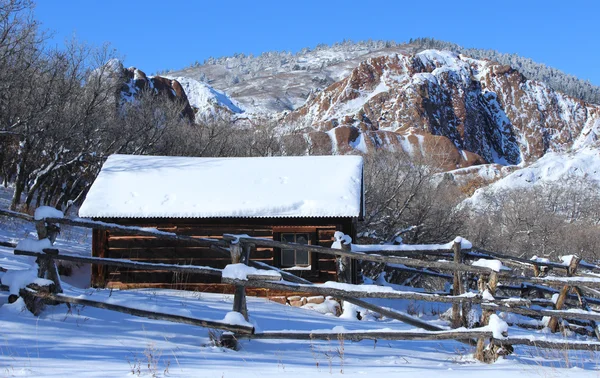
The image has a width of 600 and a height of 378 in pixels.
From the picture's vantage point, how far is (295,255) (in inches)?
552

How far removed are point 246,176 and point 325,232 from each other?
10.0 ft

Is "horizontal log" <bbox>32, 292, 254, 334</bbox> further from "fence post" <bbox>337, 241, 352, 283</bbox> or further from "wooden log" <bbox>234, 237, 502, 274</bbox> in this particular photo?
"fence post" <bbox>337, 241, 352, 283</bbox>

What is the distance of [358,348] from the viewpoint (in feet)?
21.2

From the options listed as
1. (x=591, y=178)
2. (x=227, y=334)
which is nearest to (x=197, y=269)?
(x=227, y=334)

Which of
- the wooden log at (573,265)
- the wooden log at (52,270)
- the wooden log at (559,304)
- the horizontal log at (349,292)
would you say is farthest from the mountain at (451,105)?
the wooden log at (52,270)

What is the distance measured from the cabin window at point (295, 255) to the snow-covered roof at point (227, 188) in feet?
2.74

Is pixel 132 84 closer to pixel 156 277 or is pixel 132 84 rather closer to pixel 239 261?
pixel 156 277

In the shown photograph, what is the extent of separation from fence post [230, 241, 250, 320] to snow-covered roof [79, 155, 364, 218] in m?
6.92

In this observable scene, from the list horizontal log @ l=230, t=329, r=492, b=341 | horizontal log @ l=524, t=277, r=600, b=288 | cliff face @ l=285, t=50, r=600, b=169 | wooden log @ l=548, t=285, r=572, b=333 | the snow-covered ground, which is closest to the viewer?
the snow-covered ground

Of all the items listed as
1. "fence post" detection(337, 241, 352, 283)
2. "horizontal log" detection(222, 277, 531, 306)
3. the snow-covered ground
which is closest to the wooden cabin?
"fence post" detection(337, 241, 352, 283)

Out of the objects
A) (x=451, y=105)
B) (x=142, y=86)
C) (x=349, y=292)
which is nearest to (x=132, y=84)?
(x=142, y=86)

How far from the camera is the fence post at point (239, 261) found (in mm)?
6094

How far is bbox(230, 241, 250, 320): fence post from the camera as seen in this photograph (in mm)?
6094

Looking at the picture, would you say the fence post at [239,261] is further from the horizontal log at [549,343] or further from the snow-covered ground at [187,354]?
the horizontal log at [549,343]
